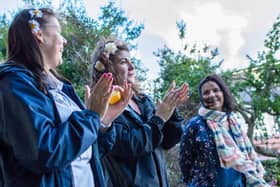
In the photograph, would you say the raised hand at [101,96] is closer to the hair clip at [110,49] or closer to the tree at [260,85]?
the hair clip at [110,49]

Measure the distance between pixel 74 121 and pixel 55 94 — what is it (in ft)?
0.49

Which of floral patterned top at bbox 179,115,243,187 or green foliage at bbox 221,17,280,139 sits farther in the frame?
green foliage at bbox 221,17,280,139

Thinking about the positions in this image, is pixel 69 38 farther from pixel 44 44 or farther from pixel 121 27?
pixel 44 44

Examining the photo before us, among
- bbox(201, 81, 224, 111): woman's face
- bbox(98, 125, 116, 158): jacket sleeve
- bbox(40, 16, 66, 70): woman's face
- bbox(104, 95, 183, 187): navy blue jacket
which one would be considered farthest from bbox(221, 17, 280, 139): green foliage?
bbox(40, 16, 66, 70): woman's face

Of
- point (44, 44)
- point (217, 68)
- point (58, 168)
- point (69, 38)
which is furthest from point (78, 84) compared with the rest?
point (58, 168)

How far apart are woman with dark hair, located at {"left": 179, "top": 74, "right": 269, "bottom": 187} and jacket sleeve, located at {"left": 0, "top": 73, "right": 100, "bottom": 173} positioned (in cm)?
145

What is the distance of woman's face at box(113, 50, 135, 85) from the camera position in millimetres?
1846

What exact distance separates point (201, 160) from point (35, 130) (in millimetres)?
1617

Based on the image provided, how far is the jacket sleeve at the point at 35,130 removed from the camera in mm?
1021

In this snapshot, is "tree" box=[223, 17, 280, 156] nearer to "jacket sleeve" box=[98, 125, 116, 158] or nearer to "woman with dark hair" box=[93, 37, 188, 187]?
"woman with dark hair" box=[93, 37, 188, 187]

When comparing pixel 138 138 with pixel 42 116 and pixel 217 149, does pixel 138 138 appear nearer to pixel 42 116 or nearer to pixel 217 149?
pixel 42 116

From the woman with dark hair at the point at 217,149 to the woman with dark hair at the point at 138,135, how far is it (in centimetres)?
64

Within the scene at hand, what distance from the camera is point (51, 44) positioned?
4.15 ft

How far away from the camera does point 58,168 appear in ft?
3.46
